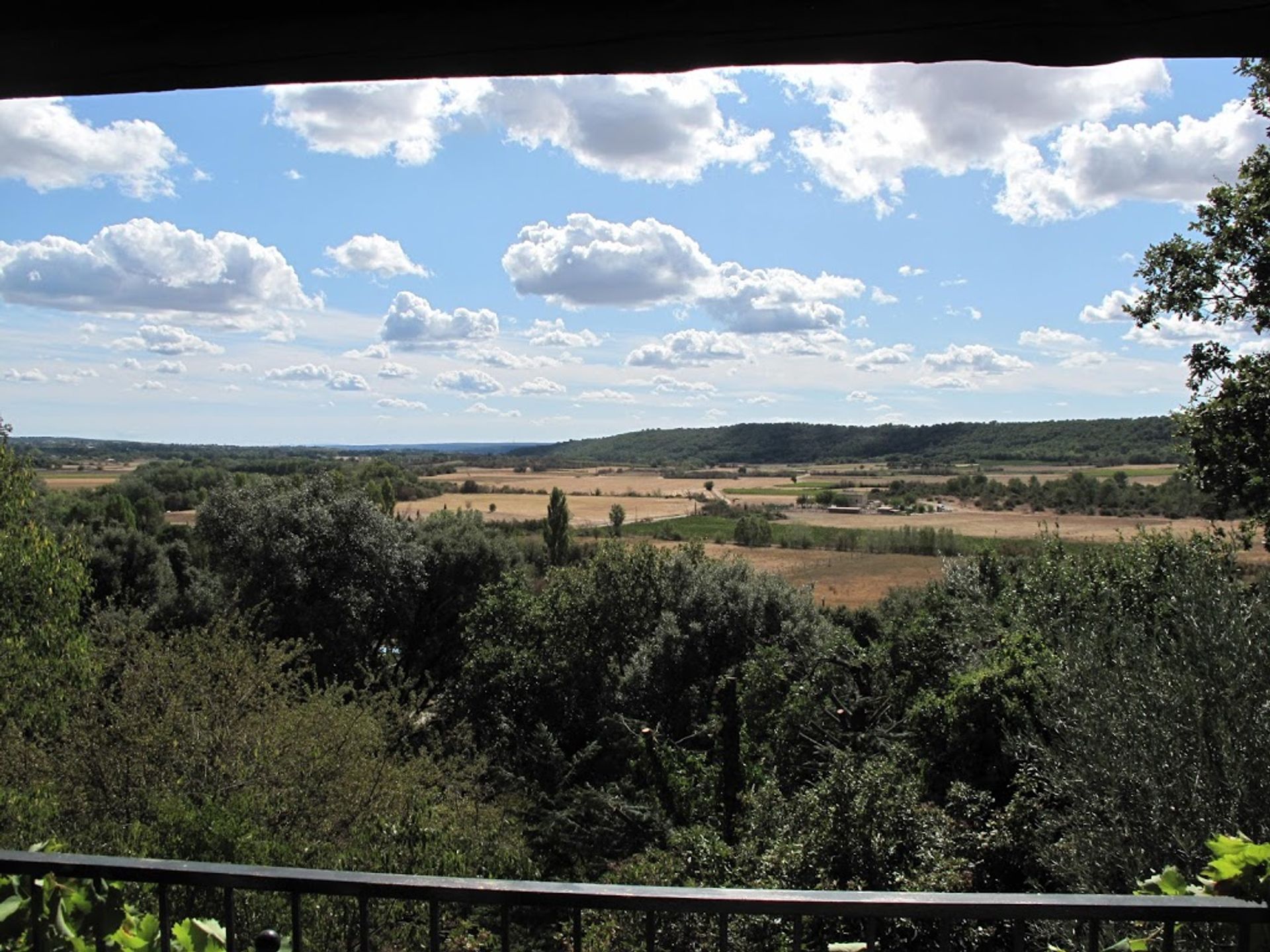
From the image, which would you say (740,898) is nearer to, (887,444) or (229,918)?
(229,918)

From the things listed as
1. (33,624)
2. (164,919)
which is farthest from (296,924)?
(33,624)

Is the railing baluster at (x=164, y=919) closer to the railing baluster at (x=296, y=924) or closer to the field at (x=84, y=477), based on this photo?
the railing baluster at (x=296, y=924)

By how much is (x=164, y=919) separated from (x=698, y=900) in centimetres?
112

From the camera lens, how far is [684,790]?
13086 mm

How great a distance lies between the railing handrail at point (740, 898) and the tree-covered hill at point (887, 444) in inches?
361

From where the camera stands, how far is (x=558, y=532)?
108 feet

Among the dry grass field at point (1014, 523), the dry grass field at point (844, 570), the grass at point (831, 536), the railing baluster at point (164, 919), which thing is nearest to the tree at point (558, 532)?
the grass at point (831, 536)

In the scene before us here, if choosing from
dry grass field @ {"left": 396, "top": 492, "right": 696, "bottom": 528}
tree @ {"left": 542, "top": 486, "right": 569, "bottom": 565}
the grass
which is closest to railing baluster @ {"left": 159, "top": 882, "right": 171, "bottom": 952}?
the grass

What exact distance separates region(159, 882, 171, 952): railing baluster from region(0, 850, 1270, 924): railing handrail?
66 millimetres

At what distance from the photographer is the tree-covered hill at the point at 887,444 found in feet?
104

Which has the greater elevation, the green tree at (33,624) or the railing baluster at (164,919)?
the railing baluster at (164,919)

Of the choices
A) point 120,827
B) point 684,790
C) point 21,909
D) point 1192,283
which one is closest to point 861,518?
point 684,790

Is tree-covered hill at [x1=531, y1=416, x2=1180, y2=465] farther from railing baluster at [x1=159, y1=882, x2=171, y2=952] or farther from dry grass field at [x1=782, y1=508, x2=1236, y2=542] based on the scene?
railing baluster at [x1=159, y1=882, x2=171, y2=952]

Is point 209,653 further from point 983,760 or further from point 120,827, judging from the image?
point 983,760
